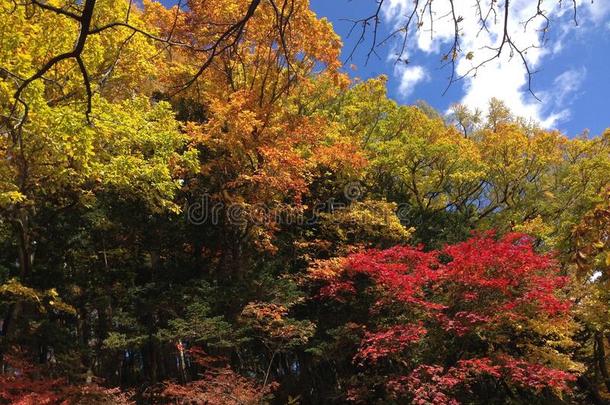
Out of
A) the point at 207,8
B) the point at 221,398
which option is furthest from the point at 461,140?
the point at 221,398

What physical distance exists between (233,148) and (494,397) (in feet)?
23.4

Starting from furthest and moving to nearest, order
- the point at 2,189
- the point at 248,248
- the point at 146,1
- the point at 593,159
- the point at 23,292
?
the point at 593,159 → the point at 146,1 → the point at 248,248 → the point at 23,292 → the point at 2,189

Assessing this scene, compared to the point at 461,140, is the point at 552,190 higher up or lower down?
lower down

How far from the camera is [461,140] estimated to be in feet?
51.4

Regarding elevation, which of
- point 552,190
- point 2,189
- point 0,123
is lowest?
point 2,189

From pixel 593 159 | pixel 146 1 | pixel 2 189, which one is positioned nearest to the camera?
pixel 2 189

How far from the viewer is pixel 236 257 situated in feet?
36.9

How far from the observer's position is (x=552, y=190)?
50.0 feet

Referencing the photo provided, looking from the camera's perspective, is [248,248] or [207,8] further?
[248,248]

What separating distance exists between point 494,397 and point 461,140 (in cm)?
812

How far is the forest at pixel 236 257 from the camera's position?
7.35 metres

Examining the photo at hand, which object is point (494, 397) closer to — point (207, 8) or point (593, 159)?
point (593, 159)

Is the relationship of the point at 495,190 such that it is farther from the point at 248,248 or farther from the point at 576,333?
the point at 248,248

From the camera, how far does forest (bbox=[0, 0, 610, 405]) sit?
7352 mm
